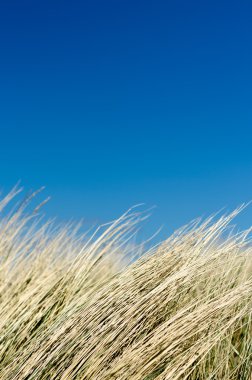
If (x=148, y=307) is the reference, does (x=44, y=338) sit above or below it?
below

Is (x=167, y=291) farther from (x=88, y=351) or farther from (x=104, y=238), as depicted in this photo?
(x=104, y=238)

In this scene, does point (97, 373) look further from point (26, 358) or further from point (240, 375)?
point (240, 375)

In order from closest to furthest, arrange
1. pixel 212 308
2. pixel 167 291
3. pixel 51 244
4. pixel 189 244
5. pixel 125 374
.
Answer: pixel 125 374 → pixel 212 308 → pixel 167 291 → pixel 189 244 → pixel 51 244

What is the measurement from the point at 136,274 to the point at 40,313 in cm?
49

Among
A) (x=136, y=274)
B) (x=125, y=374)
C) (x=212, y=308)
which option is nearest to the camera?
(x=125, y=374)

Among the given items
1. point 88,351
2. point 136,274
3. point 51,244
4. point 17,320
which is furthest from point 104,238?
point 51,244

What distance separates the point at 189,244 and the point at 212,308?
1.86 ft

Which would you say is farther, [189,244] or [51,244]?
[51,244]

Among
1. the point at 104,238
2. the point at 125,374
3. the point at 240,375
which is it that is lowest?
the point at 125,374

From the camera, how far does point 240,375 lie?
1902 mm

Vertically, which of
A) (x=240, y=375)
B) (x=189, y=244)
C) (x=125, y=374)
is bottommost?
(x=125, y=374)

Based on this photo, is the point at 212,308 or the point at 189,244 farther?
the point at 189,244

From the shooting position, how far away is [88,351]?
177 centimetres

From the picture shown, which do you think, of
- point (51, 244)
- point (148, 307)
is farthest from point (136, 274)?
point (51, 244)
